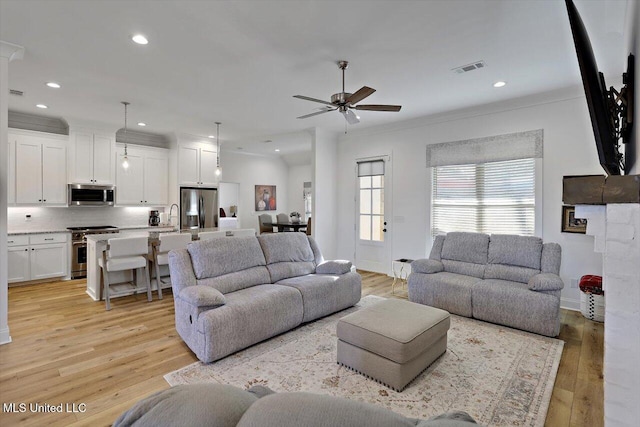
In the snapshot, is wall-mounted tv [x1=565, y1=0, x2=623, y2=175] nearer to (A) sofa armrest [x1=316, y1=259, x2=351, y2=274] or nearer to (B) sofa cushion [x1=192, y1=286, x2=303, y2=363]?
(B) sofa cushion [x1=192, y1=286, x2=303, y2=363]

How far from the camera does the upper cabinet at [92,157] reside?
18.5 feet

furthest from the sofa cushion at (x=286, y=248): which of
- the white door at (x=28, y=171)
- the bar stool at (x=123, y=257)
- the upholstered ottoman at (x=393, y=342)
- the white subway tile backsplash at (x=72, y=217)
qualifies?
the white door at (x=28, y=171)

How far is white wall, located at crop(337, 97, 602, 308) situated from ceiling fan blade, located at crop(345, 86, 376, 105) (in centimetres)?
257

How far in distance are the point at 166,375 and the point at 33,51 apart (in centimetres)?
328

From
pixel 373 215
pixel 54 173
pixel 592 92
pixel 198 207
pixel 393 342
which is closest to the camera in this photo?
pixel 592 92

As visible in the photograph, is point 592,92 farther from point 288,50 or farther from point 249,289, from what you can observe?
point 249,289

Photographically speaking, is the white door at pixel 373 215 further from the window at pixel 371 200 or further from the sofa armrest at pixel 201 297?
the sofa armrest at pixel 201 297

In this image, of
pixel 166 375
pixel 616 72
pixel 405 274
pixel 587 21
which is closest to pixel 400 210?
pixel 405 274

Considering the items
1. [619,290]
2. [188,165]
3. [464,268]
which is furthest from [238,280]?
[188,165]

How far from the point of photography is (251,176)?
31.7 feet

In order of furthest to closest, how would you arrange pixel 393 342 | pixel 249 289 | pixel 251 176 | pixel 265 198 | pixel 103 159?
pixel 265 198
pixel 251 176
pixel 103 159
pixel 249 289
pixel 393 342

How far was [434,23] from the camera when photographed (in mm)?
2617

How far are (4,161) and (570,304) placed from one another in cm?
650

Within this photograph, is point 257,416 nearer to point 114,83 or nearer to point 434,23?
point 434,23
